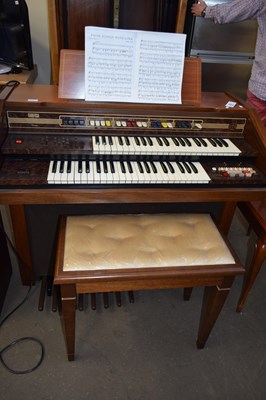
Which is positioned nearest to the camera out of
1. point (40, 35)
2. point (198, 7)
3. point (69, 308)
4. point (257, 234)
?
point (69, 308)

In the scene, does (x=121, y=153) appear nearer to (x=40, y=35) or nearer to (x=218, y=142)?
(x=218, y=142)

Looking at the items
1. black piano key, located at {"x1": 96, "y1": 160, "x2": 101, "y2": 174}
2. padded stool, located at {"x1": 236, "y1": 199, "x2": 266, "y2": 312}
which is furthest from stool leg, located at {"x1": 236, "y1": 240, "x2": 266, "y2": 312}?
black piano key, located at {"x1": 96, "y1": 160, "x2": 101, "y2": 174}

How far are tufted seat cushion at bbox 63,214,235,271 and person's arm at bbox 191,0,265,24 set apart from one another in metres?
1.48

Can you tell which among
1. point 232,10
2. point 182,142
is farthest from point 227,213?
point 232,10

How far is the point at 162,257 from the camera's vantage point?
47.0 inches

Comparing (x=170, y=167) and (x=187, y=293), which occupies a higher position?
(x=170, y=167)

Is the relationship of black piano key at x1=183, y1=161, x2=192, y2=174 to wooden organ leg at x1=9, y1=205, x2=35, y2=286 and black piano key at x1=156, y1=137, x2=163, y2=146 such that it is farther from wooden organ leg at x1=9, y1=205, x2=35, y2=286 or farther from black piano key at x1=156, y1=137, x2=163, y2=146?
wooden organ leg at x1=9, y1=205, x2=35, y2=286

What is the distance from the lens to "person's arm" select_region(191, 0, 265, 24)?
1948mm

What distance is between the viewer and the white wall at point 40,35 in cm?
273

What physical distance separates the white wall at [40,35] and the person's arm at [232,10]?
1.47 metres

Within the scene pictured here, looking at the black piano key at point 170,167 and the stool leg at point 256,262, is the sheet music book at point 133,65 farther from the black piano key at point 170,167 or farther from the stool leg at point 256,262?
the stool leg at point 256,262

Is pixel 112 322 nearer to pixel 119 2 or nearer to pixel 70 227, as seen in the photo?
pixel 70 227

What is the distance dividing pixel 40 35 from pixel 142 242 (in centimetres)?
252

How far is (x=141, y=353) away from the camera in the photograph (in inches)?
57.4
